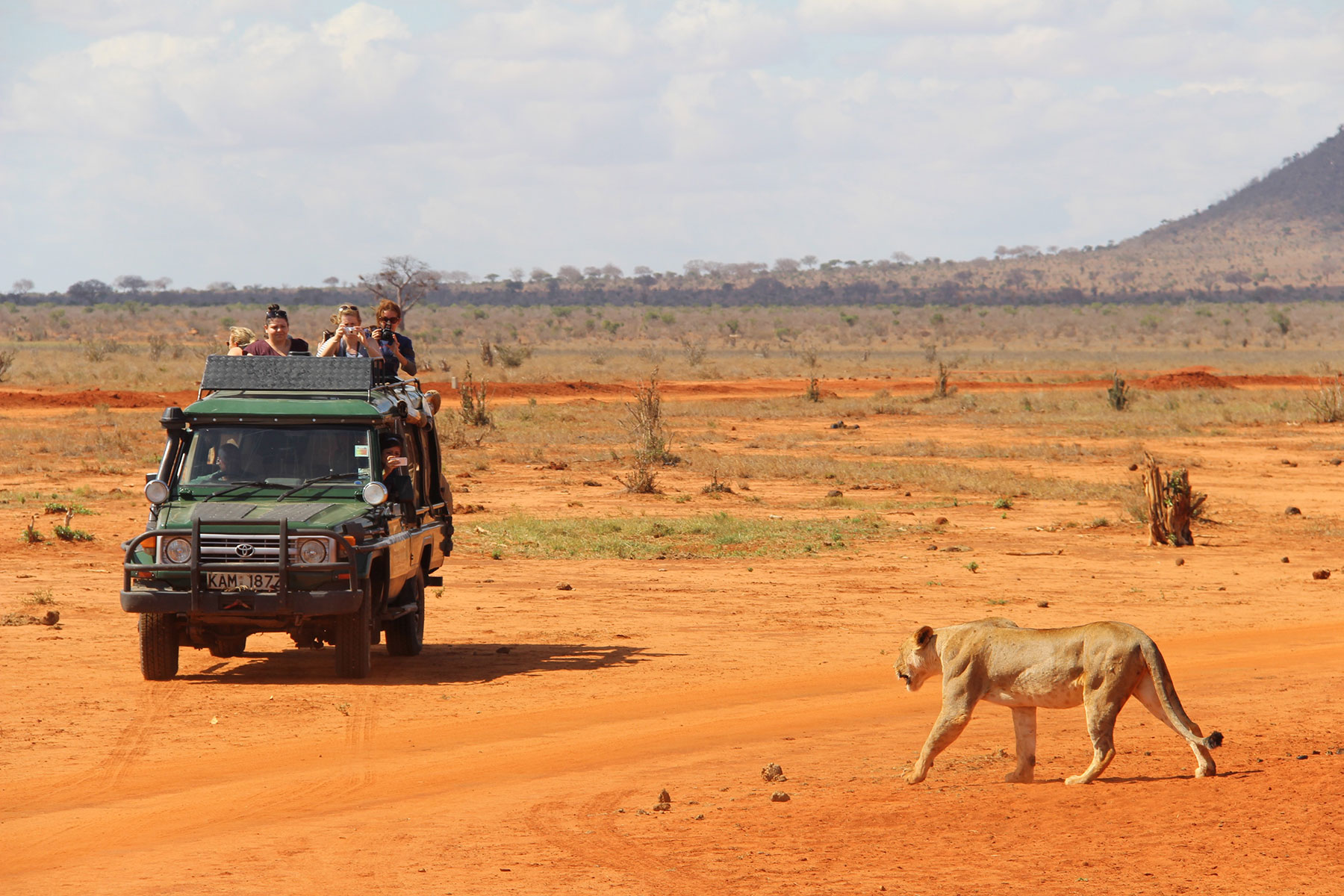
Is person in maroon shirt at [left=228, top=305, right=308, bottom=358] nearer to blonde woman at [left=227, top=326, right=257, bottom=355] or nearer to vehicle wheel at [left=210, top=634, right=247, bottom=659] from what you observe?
blonde woman at [left=227, top=326, right=257, bottom=355]

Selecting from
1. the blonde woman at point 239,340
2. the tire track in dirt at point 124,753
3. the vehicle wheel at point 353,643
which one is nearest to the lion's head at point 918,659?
the vehicle wheel at point 353,643

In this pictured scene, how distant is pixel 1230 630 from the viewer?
13234 millimetres

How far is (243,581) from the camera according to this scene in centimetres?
990

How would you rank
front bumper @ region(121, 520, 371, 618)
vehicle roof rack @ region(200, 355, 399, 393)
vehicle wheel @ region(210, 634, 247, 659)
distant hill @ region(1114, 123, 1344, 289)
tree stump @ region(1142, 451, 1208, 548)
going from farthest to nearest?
distant hill @ region(1114, 123, 1344, 289) → tree stump @ region(1142, 451, 1208, 548) → vehicle wheel @ region(210, 634, 247, 659) → vehicle roof rack @ region(200, 355, 399, 393) → front bumper @ region(121, 520, 371, 618)

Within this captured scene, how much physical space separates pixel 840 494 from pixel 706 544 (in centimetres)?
497

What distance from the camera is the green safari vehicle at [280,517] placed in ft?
32.6

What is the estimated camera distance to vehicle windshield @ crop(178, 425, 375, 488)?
35.2 feet

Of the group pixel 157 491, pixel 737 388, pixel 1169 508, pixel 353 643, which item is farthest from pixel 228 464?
pixel 737 388

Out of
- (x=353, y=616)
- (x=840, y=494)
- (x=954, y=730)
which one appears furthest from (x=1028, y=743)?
(x=840, y=494)

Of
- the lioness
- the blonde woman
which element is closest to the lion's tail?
the lioness

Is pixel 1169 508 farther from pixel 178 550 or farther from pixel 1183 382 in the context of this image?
pixel 1183 382

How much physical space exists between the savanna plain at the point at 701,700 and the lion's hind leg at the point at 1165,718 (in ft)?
0.40

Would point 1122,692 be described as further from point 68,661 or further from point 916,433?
point 916,433

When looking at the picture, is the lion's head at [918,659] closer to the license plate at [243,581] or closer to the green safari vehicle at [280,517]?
the green safari vehicle at [280,517]
